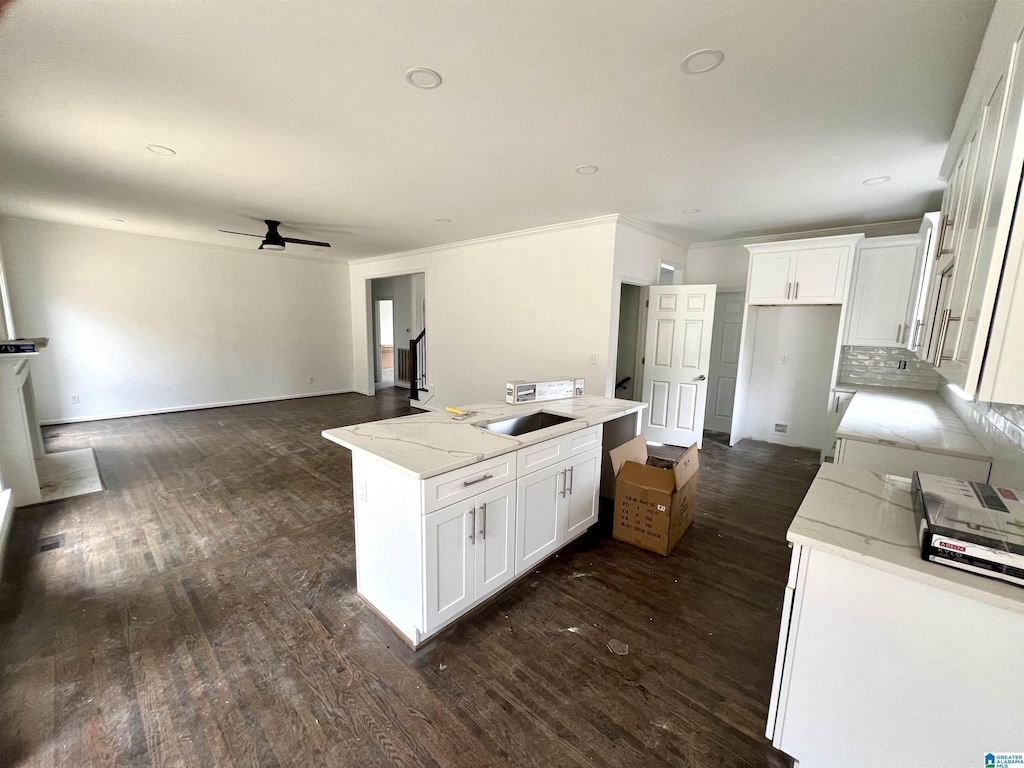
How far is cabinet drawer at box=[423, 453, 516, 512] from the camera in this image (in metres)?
1.68

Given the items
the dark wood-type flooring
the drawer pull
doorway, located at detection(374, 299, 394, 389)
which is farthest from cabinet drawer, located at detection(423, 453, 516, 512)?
doorway, located at detection(374, 299, 394, 389)

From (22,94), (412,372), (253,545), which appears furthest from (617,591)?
(412,372)

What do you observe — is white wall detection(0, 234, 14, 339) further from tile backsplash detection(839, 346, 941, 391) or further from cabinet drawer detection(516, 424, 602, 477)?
tile backsplash detection(839, 346, 941, 391)

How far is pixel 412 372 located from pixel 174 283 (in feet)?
12.3

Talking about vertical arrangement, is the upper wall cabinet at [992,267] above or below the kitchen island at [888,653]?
above

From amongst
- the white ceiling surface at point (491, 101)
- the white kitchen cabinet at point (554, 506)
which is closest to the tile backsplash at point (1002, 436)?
the white ceiling surface at point (491, 101)

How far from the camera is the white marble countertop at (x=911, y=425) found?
7.34 ft

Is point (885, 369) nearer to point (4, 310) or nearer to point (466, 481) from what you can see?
point (466, 481)

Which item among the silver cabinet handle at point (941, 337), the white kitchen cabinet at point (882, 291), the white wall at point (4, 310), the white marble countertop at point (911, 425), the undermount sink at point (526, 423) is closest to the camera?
the silver cabinet handle at point (941, 337)

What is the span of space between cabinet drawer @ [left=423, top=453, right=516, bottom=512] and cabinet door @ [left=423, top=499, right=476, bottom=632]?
0.15 ft

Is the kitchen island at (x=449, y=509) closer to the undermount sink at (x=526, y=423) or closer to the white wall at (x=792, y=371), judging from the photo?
the undermount sink at (x=526, y=423)

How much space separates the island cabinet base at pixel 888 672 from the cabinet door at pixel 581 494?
1.38 m

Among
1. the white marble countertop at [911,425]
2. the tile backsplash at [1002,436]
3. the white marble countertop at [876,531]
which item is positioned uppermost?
the tile backsplash at [1002,436]

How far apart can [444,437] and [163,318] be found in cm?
637
